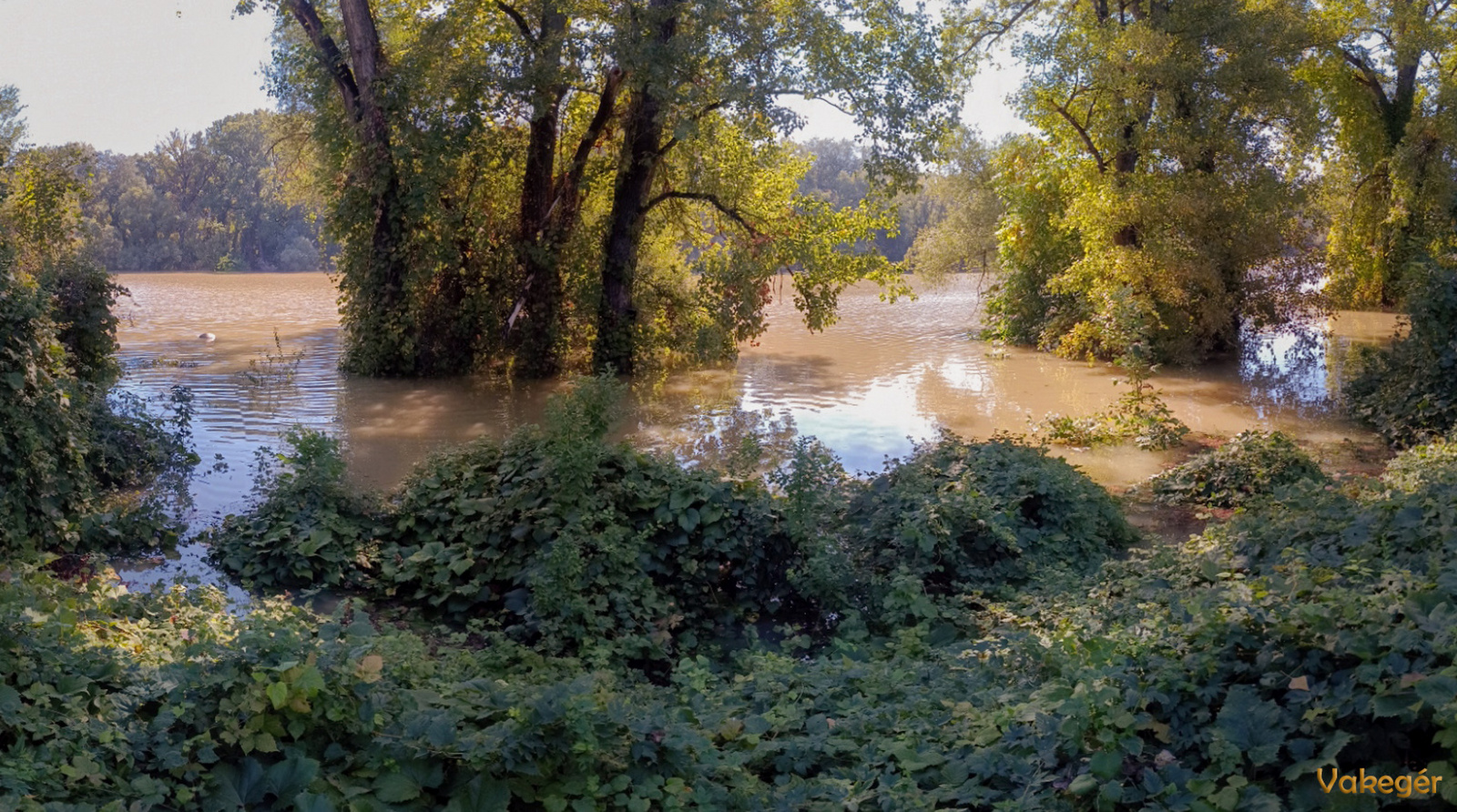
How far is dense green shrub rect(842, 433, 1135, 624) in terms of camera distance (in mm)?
7570

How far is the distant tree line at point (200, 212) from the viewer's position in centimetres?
6372

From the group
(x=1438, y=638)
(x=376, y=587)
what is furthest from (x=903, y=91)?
(x=1438, y=638)

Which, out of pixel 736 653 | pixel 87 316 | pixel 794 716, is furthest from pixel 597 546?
pixel 87 316

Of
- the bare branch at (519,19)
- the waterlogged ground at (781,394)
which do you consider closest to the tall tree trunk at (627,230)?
the waterlogged ground at (781,394)

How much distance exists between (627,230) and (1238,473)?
12.3 m

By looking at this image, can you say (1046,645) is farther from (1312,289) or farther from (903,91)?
(1312,289)

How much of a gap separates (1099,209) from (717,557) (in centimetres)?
1577

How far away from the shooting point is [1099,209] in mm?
20891

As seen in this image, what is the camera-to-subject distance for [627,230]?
1981 cm

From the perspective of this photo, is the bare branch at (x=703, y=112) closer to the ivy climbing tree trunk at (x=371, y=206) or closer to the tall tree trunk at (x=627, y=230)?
the tall tree trunk at (x=627, y=230)

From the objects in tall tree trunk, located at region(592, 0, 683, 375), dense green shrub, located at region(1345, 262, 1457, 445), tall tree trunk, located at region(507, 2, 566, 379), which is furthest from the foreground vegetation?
tall tree trunk, located at region(592, 0, 683, 375)

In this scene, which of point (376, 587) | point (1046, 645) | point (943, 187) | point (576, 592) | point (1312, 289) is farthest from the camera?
point (943, 187)

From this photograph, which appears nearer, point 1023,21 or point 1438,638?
point 1438,638

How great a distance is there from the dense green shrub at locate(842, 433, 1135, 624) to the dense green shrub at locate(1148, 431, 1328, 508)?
1.84m
